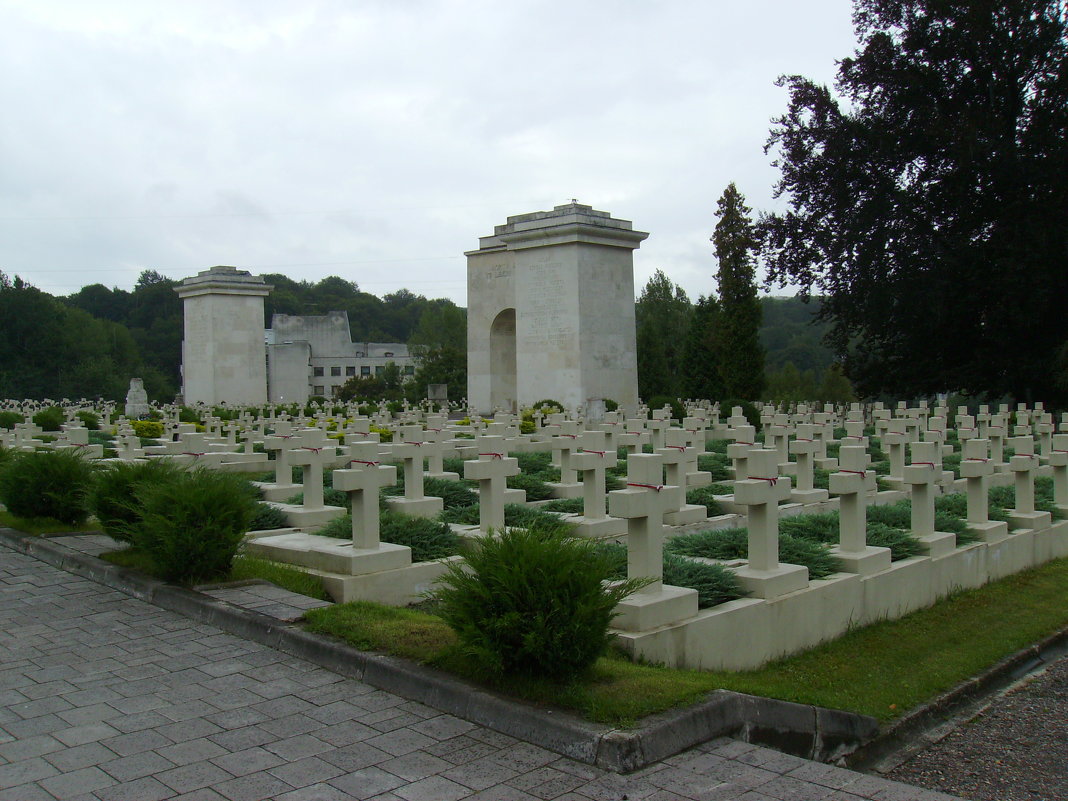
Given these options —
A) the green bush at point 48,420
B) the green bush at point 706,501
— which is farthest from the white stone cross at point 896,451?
the green bush at point 48,420

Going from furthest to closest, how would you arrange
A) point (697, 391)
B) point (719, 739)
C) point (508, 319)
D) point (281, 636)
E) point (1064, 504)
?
point (697, 391) → point (508, 319) → point (1064, 504) → point (281, 636) → point (719, 739)

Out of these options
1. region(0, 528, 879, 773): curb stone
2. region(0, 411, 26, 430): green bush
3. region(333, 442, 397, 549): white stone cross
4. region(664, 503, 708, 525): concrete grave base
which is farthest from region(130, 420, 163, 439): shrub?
region(0, 528, 879, 773): curb stone

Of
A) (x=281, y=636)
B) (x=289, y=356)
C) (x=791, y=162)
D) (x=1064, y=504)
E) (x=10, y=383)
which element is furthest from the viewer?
(x=289, y=356)

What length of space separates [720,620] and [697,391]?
30810 mm

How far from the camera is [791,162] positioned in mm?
26000

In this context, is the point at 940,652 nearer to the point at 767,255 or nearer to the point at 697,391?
the point at 767,255

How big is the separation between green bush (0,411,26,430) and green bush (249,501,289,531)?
1379 centimetres

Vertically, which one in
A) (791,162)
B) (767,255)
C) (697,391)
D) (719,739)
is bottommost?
(719,739)

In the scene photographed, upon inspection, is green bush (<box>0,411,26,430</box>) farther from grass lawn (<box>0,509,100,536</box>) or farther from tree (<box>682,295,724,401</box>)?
tree (<box>682,295,724,401</box>)

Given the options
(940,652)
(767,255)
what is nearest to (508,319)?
(767,255)

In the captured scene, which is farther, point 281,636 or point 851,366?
point 851,366

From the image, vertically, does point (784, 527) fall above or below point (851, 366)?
below

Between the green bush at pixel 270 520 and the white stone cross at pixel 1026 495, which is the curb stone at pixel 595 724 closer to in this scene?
the green bush at pixel 270 520

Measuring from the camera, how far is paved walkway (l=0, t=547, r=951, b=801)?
3.27 m
